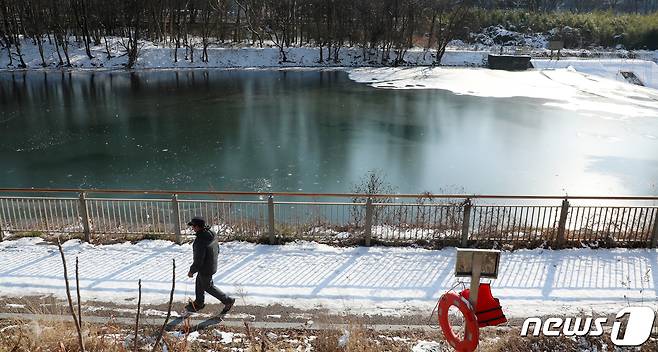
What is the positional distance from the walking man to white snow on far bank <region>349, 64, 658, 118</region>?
84.3ft

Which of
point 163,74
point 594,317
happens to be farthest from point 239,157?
point 163,74

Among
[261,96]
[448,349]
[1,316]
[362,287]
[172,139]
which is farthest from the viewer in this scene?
[261,96]

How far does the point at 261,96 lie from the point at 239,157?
1502 centimetres

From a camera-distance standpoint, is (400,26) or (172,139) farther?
(400,26)

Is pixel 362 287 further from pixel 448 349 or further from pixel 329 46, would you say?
pixel 329 46

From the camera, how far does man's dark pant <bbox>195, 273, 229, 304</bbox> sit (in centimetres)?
655

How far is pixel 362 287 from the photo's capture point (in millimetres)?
7496

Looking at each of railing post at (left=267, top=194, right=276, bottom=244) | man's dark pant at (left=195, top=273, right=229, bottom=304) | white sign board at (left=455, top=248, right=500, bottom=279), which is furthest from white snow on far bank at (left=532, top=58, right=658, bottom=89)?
white sign board at (left=455, top=248, right=500, bottom=279)

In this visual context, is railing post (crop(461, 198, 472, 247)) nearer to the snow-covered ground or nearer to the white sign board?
the snow-covered ground

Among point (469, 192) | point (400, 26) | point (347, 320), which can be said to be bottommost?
point (469, 192)

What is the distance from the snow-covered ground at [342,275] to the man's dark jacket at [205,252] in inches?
32.0

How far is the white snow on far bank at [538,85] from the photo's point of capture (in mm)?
29750

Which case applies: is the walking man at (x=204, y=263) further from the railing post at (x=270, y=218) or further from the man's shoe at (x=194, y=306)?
the railing post at (x=270, y=218)

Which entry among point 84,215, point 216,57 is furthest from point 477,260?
point 216,57
